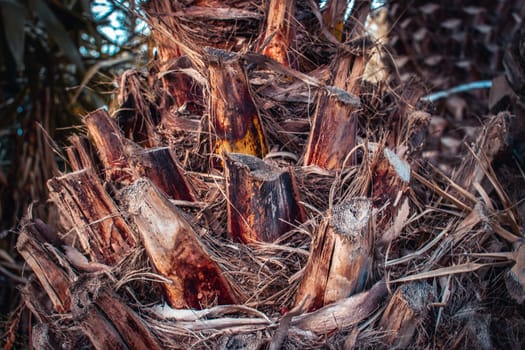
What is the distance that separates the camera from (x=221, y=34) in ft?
6.64

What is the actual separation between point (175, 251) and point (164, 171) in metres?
0.31

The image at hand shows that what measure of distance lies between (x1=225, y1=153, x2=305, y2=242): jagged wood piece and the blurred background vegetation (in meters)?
1.73

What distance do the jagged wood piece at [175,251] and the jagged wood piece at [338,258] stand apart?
0.74 feet

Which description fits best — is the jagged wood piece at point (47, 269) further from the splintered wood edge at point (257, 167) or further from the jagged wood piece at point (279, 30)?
the jagged wood piece at point (279, 30)

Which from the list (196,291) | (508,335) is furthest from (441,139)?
(196,291)

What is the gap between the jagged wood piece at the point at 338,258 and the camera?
140 centimetres

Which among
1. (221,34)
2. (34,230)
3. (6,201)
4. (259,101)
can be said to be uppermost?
(221,34)

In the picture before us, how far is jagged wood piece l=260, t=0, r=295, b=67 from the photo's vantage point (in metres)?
1.96

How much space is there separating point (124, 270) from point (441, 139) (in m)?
2.16

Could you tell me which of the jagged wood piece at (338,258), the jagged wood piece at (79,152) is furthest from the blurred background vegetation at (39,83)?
the jagged wood piece at (338,258)

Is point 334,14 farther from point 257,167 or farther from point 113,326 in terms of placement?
point 113,326

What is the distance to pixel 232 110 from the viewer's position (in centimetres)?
174

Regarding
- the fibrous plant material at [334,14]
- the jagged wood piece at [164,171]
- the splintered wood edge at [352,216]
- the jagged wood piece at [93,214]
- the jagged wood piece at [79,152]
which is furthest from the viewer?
the fibrous plant material at [334,14]

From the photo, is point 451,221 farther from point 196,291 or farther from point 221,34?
point 221,34
